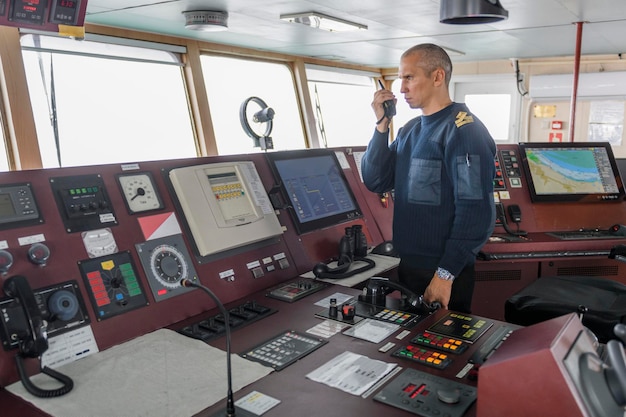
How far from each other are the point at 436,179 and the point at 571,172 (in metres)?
1.68

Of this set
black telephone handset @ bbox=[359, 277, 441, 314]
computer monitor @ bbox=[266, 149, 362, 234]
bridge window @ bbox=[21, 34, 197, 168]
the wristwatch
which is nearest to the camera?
black telephone handset @ bbox=[359, 277, 441, 314]

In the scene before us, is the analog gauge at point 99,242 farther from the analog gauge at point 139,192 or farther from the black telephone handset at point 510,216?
the black telephone handset at point 510,216

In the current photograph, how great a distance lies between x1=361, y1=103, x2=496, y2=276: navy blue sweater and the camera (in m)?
2.11

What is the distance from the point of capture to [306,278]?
7.22 ft

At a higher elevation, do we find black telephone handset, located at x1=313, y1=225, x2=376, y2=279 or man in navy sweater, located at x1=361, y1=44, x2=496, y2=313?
man in navy sweater, located at x1=361, y1=44, x2=496, y2=313

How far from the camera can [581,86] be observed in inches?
247

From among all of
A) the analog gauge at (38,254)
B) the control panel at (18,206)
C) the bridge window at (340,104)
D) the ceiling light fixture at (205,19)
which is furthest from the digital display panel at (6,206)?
the bridge window at (340,104)

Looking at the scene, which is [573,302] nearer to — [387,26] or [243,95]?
[387,26]

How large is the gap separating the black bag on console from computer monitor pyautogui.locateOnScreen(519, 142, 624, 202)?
722 millimetres

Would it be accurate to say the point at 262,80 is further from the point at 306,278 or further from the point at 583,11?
the point at 306,278

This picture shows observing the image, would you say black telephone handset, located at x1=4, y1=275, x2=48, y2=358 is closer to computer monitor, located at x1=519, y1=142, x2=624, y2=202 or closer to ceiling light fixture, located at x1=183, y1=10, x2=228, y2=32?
ceiling light fixture, located at x1=183, y1=10, x2=228, y2=32

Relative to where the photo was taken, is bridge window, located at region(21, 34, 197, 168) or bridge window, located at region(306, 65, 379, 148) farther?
bridge window, located at region(306, 65, 379, 148)

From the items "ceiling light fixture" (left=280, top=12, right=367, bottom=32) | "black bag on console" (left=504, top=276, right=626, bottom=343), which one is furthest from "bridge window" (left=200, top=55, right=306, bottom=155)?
"black bag on console" (left=504, top=276, right=626, bottom=343)

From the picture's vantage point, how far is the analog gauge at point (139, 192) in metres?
1.84
